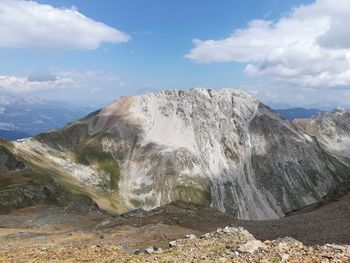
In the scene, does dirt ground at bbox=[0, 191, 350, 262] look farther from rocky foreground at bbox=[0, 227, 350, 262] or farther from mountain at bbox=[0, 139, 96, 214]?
mountain at bbox=[0, 139, 96, 214]

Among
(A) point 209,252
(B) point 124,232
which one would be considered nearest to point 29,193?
(B) point 124,232

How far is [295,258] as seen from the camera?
77.0ft

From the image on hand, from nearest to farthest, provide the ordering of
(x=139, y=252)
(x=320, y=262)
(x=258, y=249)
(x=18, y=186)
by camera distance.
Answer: (x=320, y=262) → (x=258, y=249) → (x=139, y=252) → (x=18, y=186)

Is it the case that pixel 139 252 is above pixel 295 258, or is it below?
below

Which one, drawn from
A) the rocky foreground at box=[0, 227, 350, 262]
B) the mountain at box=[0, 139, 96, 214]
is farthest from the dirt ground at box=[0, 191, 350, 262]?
the mountain at box=[0, 139, 96, 214]

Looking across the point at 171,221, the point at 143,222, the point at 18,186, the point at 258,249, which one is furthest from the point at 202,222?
the point at 18,186

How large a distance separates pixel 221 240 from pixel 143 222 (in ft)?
85.7

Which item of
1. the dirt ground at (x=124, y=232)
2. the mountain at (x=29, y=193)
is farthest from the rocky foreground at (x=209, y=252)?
the mountain at (x=29, y=193)

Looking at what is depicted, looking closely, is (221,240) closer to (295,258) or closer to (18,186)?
(295,258)

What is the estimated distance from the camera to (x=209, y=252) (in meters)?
27.4

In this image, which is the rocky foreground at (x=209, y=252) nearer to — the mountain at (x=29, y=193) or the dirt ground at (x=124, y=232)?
the dirt ground at (x=124, y=232)

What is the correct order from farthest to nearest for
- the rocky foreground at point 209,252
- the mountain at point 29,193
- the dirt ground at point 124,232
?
1. the mountain at point 29,193
2. the dirt ground at point 124,232
3. the rocky foreground at point 209,252

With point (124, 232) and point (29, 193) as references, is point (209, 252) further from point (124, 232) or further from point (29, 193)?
point (29, 193)

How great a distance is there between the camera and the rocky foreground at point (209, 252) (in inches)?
947
